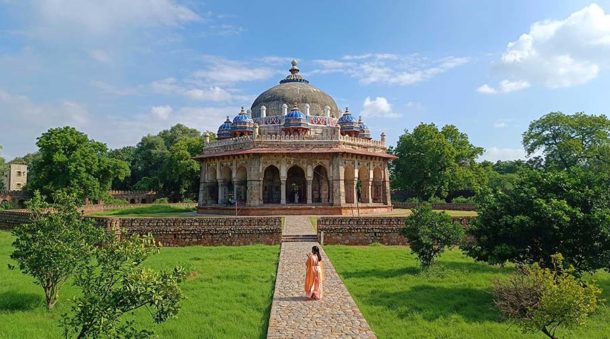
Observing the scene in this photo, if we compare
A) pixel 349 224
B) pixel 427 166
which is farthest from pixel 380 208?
pixel 349 224

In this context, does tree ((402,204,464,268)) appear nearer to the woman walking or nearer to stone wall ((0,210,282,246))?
the woman walking

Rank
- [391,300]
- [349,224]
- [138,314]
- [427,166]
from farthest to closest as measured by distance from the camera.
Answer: [427,166] → [349,224] → [391,300] → [138,314]

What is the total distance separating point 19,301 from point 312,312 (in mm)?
5582

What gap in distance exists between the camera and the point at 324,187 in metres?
29.2

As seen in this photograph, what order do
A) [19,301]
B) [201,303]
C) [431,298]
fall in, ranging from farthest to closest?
1. [431,298]
2. [19,301]
3. [201,303]

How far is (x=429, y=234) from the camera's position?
36.9 ft

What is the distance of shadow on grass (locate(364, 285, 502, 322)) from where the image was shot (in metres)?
7.69

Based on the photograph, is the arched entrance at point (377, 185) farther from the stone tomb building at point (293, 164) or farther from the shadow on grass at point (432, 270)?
the shadow on grass at point (432, 270)

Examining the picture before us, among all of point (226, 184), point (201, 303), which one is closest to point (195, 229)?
point (201, 303)

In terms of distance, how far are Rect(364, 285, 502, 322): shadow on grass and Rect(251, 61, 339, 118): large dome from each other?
25663 mm

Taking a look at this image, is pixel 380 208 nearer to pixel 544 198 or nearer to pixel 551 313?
pixel 544 198

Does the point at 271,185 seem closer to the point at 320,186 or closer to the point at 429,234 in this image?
the point at 320,186

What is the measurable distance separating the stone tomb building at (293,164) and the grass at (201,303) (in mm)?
12531

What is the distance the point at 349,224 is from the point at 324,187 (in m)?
12.8
